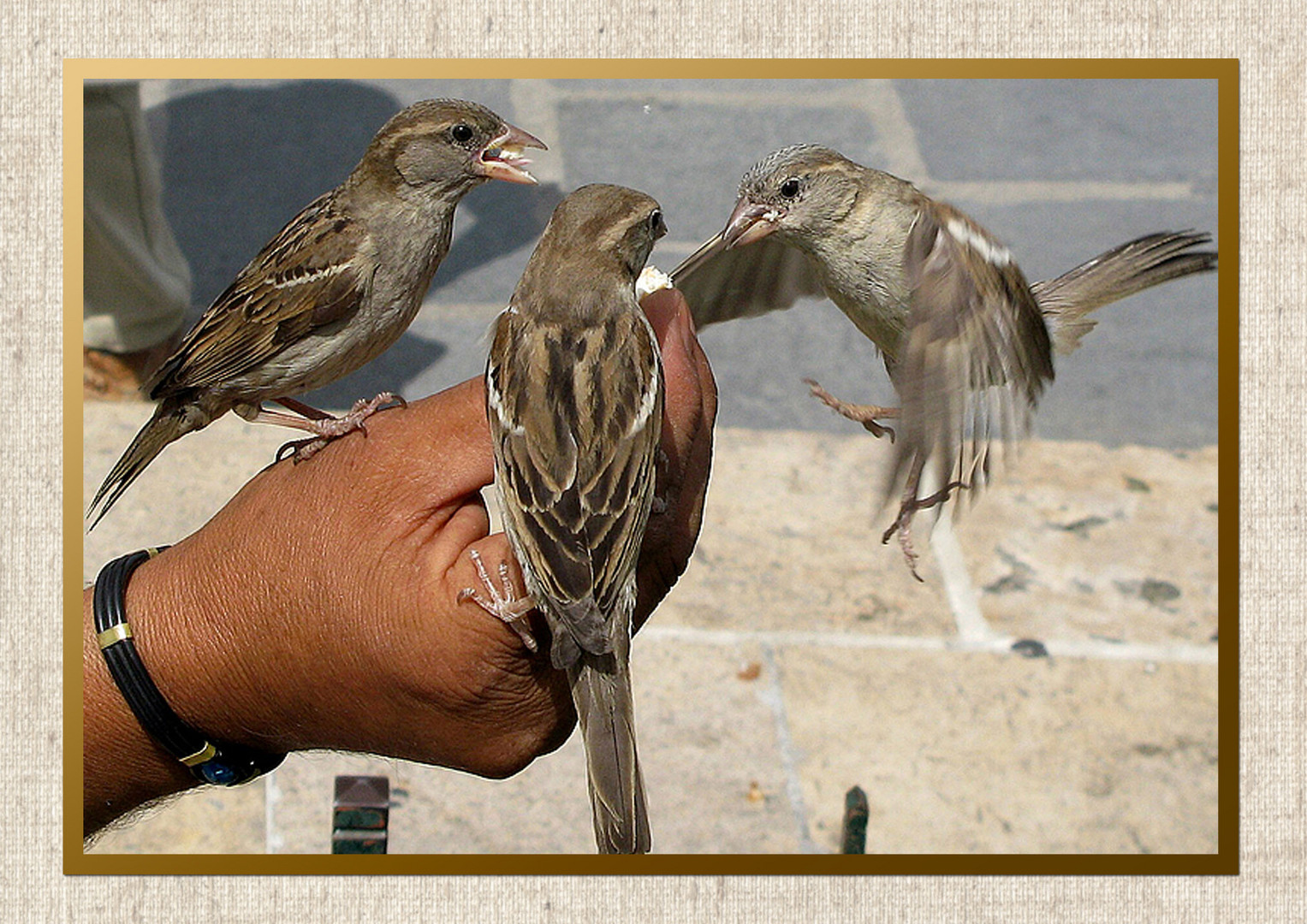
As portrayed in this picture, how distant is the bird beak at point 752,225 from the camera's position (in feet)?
10.3

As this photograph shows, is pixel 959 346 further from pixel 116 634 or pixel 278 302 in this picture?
pixel 116 634

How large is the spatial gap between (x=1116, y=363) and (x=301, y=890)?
12.1 feet

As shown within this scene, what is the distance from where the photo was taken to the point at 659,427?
8.36ft

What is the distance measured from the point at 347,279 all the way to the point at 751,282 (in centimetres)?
88

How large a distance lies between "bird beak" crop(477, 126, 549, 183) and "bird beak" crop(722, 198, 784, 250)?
413mm

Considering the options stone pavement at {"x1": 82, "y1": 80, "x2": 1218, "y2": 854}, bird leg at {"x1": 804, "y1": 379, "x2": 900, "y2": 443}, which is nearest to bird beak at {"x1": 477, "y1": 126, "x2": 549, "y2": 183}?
stone pavement at {"x1": 82, "y1": 80, "x2": 1218, "y2": 854}

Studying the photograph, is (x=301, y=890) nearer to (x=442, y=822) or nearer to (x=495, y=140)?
(x=442, y=822)

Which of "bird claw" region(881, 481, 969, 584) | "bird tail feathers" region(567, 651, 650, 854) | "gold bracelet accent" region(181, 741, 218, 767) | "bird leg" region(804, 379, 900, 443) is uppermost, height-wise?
"bird leg" region(804, 379, 900, 443)

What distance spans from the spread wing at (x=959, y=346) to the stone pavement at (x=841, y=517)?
1.10 meters

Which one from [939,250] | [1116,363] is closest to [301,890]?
[939,250]

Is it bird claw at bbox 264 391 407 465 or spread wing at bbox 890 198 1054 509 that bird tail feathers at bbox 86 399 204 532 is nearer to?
bird claw at bbox 264 391 407 465

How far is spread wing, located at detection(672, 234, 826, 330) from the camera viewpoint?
129 inches

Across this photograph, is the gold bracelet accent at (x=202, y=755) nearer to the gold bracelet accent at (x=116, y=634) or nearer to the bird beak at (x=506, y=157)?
the gold bracelet accent at (x=116, y=634)

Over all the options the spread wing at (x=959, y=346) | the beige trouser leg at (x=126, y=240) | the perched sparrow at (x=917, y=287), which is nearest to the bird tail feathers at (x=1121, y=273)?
the perched sparrow at (x=917, y=287)
